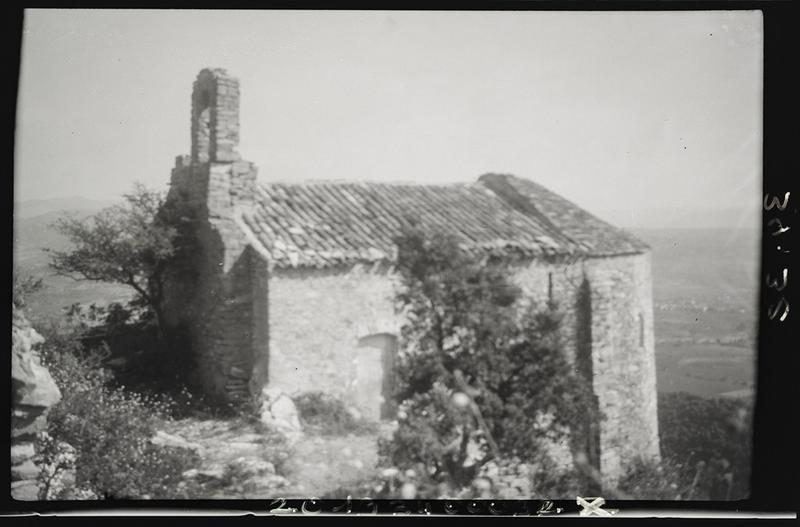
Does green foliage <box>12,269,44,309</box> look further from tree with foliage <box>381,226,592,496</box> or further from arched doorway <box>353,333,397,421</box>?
tree with foliage <box>381,226,592,496</box>

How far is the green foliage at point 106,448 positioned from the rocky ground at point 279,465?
192 millimetres

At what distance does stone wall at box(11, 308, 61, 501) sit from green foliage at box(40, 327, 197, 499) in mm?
155

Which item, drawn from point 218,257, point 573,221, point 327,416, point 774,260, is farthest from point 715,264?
point 218,257

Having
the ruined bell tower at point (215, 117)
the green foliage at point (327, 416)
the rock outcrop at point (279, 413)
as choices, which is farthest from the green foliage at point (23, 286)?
the green foliage at point (327, 416)

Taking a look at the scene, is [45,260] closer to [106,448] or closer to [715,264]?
[106,448]

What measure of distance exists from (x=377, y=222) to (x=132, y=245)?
10.5 feet

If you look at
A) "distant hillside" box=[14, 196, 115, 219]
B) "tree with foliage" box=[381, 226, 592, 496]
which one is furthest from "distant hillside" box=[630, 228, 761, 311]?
"distant hillside" box=[14, 196, 115, 219]

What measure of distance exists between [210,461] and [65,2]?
18.0 ft

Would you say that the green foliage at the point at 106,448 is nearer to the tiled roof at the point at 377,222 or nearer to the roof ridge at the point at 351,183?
the tiled roof at the point at 377,222

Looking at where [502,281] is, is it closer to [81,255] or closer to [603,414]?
[603,414]

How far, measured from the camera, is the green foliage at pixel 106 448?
6660 mm

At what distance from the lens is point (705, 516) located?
698cm

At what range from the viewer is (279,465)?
6.78m

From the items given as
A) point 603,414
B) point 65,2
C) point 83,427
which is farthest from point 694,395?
point 65,2
